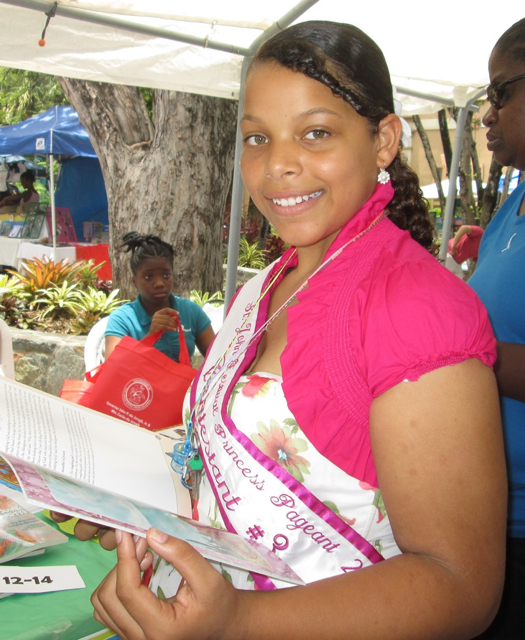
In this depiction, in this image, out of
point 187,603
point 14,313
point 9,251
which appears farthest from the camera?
point 9,251

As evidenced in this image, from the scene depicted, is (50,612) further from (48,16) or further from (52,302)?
(52,302)

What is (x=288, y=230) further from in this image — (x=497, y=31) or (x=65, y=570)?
(x=497, y=31)

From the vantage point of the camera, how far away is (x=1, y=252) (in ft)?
29.8

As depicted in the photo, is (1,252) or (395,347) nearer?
(395,347)

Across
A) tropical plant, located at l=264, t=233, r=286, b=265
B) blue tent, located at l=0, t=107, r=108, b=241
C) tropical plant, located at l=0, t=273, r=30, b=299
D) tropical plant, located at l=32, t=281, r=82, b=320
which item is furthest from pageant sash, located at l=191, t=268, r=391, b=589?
tropical plant, located at l=264, t=233, r=286, b=265

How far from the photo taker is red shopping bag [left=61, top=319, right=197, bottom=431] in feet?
8.04

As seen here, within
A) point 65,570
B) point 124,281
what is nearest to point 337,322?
point 65,570

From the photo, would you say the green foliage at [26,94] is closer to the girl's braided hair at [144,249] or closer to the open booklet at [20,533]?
the girl's braided hair at [144,249]

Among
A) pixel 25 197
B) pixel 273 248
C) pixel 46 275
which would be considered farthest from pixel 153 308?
pixel 273 248

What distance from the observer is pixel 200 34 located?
292cm

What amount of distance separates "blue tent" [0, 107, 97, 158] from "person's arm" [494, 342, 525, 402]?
937 cm

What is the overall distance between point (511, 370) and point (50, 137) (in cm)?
961

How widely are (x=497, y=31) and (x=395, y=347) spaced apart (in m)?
3.12

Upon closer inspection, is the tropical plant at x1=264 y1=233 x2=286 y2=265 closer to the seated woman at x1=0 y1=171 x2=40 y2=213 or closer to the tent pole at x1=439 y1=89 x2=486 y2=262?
the seated woman at x1=0 y1=171 x2=40 y2=213
